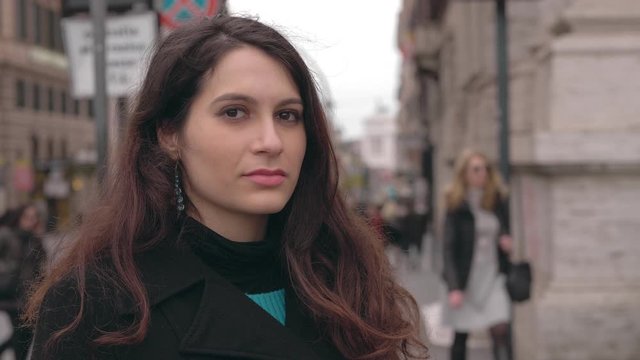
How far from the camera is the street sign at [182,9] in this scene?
25.9 feet

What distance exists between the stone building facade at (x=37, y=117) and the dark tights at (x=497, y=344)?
3584cm

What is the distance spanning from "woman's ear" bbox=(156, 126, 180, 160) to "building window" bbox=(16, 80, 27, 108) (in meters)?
45.8

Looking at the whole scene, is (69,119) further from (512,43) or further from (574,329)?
(574,329)

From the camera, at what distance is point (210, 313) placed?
6.82 ft

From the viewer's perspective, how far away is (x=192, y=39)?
2.22m

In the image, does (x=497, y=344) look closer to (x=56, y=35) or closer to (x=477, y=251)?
(x=477, y=251)

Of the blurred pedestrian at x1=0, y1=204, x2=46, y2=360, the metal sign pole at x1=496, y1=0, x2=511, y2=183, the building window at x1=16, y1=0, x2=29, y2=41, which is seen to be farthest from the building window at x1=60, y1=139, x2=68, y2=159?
the metal sign pole at x1=496, y1=0, x2=511, y2=183

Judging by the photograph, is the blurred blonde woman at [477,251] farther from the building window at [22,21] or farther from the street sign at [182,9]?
the building window at [22,21]

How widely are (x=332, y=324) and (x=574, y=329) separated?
21.1 feet

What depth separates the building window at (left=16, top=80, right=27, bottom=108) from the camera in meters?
46.2

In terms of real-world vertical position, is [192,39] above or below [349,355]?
above

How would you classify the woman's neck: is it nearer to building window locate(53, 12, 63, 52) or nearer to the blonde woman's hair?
the blonde woman's hair

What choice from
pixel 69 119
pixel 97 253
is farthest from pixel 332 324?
pixel 69 119

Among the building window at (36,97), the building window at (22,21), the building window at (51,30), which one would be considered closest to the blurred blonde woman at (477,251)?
the building window at (22,21)
